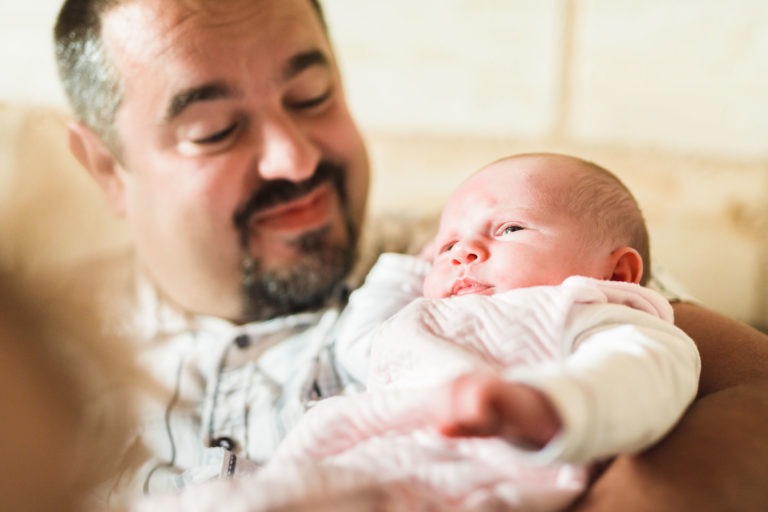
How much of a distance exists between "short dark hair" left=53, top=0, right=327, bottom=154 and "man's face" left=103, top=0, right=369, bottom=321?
0.03 metres

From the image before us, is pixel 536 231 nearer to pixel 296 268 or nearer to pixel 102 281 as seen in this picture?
pixel 296 268

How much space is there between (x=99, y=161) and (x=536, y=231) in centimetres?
89

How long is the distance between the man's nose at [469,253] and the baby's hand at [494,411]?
0.28 meters

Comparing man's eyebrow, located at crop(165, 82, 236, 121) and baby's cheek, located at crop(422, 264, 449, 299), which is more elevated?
man's eyebrow, located at crop(165, 82, 236, 121)

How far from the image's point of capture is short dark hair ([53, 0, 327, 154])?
1.29m

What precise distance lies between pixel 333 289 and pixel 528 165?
0.55m

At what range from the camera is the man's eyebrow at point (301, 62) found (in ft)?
4.20

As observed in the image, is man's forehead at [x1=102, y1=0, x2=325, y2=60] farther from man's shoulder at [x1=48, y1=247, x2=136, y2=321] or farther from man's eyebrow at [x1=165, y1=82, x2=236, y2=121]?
man's shoulder at [x1=48, y1=247, x2=136, y2=321]

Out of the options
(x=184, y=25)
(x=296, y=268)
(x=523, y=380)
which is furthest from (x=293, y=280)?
(x=523, y=380)

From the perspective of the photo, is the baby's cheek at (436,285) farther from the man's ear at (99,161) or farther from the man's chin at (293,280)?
the man's ear at (99,161)

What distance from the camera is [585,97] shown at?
6.67 feet

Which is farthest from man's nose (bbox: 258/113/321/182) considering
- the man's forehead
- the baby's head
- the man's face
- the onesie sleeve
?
the onesie sleeve

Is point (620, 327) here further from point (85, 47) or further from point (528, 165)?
point (85, 47)

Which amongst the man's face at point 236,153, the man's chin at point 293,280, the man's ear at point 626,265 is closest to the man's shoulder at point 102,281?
the man's face at point 236,153
